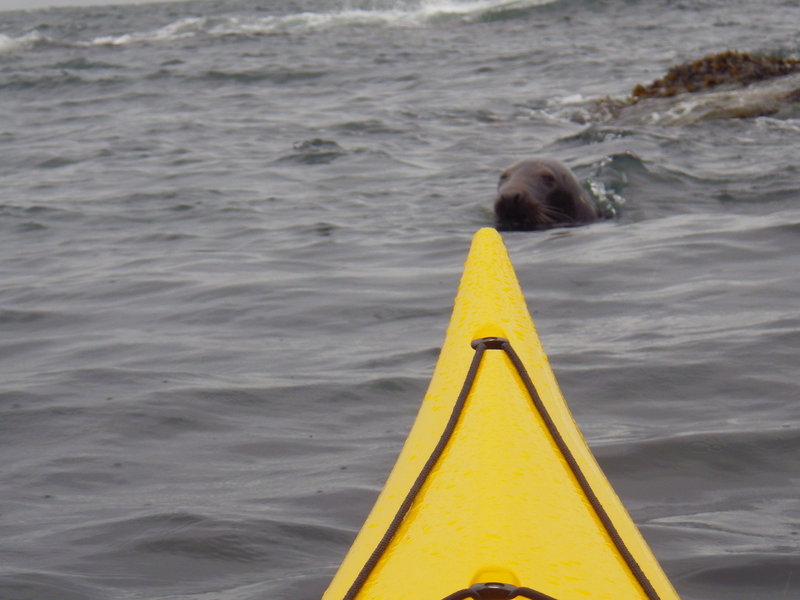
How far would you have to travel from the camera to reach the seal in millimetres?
7637

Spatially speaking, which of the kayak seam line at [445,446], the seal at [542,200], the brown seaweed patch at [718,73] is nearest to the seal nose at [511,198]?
the seal at [542,200]

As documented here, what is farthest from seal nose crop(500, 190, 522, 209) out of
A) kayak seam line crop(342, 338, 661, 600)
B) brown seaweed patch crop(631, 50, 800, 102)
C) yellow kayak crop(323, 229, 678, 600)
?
kayak seam line crop(342, 338, 661, 600)

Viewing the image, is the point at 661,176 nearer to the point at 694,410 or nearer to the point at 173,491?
the point at 694,410

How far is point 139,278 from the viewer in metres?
6.55

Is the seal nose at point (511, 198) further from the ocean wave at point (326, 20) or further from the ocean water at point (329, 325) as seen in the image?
the ocean wave at point (326, 20)

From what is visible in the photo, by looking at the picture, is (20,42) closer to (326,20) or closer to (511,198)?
(326,20)

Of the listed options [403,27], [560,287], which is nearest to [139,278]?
[560,287]

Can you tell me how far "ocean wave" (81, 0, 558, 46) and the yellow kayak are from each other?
23.8 meters

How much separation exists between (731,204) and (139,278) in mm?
3758

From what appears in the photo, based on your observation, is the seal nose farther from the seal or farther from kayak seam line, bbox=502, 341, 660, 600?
kayak seam line, bbox=502, 341, 660, 600

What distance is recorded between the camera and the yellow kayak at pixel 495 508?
5.99ft

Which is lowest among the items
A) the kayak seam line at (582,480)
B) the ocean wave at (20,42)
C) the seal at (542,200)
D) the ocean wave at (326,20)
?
the ocean wave at (326,20)

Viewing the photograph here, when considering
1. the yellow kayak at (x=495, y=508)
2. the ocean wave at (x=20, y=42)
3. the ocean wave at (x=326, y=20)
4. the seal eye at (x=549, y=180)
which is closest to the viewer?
the yellow kayak at (x=495, y=508)

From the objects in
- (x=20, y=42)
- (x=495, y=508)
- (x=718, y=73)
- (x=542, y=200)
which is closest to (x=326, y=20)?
(x=20, y=42)
